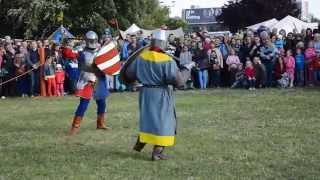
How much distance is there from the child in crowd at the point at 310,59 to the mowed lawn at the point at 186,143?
12.1ft

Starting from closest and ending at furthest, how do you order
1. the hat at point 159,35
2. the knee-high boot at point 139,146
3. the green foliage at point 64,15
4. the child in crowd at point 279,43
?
1. the hat at point 159,35
2. the knee-high boot at point 139,146
3. the child in crowd at point 279,43
4. the green foliage at point 64,15

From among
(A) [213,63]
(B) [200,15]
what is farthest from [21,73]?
(B) [200,15]

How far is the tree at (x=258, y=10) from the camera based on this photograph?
2138 inches

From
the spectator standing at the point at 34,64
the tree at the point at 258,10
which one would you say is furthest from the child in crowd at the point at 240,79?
the tree at the point at 258,10

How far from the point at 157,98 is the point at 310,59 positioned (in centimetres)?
1181

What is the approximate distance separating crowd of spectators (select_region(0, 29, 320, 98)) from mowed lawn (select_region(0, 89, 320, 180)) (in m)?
3.69

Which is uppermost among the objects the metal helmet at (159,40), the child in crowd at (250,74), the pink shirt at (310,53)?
the metal helmet at (159,40)

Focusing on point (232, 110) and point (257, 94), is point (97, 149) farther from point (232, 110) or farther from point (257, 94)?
point (257, 94)

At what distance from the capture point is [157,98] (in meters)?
9.03

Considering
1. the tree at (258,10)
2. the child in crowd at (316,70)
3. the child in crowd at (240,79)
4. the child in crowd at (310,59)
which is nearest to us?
the child in crowd at (316,70)

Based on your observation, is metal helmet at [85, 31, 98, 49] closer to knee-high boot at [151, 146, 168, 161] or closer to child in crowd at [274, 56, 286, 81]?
knee-high boot at [151, 146, 168, 161]

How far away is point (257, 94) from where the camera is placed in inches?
709

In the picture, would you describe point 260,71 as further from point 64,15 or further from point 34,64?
point 64,15

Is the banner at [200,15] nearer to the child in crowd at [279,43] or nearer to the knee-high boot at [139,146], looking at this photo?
the child in crowd at [279,43]
